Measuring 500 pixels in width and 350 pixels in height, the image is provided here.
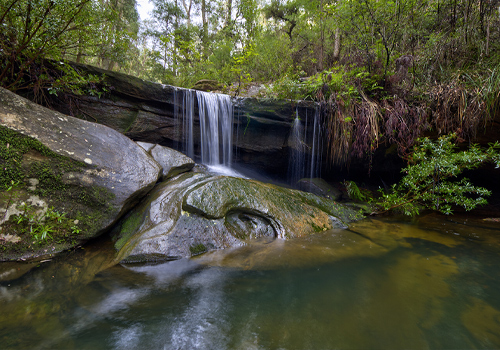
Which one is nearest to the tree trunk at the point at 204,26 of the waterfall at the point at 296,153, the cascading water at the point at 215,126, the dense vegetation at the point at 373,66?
the dense vegetation at the point at 373,66

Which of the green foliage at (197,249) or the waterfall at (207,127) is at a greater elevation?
the waterfall at (207,127)

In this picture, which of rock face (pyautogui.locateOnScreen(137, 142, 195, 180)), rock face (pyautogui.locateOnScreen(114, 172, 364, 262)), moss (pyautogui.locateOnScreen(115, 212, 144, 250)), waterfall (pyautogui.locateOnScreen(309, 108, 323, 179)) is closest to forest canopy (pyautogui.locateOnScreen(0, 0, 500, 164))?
waterfall (pyautogui.locateOnScreen(309, 108, 323, 179))

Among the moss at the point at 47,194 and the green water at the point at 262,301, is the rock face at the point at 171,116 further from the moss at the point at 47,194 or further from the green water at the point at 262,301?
the green water at the point at 262,301

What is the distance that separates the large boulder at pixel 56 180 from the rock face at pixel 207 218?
37 centimetres

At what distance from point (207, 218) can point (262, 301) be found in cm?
149

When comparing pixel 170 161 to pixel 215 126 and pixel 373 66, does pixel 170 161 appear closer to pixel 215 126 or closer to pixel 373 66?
pixel 215 126

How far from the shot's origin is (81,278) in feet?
6.98

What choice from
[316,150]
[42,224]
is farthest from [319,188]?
[42,224]

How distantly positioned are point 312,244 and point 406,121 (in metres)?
4.33

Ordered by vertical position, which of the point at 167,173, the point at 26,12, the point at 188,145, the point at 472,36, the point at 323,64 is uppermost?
the point at 323,64

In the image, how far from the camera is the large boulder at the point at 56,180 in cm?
254

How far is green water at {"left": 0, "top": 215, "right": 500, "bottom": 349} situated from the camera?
144 cm

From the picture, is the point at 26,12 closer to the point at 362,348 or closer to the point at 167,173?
the point at 167,173

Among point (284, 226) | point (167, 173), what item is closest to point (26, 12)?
point (167, 173)
